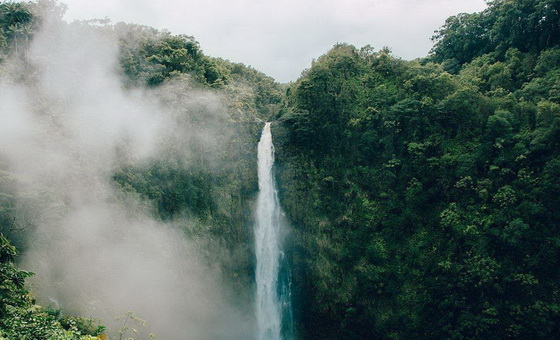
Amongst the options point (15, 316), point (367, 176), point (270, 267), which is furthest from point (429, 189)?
point (15, 316)

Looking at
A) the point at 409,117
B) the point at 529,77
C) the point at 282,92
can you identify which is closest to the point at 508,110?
the point at 529,77

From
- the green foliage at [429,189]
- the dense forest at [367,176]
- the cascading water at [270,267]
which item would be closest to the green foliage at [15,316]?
the dense forest at [367,176]

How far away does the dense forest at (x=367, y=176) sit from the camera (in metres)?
15.8

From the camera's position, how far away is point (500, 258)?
53.0 ft

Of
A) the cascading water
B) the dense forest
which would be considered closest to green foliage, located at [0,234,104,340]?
the dense forest

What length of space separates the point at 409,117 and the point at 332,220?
6480 millimetres

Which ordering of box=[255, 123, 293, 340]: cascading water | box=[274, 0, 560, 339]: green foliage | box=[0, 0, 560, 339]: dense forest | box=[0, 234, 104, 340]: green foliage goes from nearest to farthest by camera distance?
box=[0, 234, 104, 340]: green foliage
box=[0, 0, 560, 339]: dense forest
box=[274, 0, 560, 339]: green foliage
box=[255, 123, 293, 340]: cascading water

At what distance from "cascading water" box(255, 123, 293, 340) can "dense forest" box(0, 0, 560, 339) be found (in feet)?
1.61

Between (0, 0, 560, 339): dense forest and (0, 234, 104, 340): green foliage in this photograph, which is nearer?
(0, 234, 104, 340): green foliage

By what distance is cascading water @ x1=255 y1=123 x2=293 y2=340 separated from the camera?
19.2 metres

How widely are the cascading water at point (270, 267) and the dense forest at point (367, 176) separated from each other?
49 centimetres

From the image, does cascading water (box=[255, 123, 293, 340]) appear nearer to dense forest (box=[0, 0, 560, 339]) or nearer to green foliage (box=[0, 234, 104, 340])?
dense forest (box=[0, 0, 560, 339])

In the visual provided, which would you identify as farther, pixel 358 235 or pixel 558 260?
pixel 358 235

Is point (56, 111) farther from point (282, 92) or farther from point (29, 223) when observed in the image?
point (282, 92)
